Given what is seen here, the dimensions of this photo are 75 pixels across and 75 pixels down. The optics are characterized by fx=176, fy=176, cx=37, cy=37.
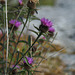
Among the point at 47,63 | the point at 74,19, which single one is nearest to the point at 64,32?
the point at 74,19

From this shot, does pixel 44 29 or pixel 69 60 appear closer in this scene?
pixel 44 29

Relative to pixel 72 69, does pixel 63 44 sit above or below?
below

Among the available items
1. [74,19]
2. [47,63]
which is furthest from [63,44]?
[74,19]

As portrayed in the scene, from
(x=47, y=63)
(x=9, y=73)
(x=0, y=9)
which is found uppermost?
(x=0, y=9)

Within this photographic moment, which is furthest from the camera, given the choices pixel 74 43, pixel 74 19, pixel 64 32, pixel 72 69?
pixel 74 19

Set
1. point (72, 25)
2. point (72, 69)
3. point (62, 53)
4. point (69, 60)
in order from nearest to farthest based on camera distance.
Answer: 1. point (72, 69)
2. point (69, 60)
3. point (62, 53)
4. point (72, 25)

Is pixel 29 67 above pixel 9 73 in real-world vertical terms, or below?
above

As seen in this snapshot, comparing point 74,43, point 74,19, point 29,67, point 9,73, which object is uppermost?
point 29,67

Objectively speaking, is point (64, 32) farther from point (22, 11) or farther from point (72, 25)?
point (22, 11)

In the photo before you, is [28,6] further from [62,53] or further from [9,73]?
[62,53]
